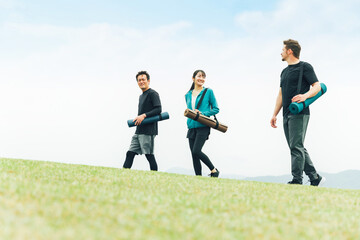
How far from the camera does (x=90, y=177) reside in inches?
235

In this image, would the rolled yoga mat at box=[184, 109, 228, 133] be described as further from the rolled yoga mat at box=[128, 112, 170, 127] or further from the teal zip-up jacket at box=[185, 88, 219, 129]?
the rolled yoga mat at box=[128, 112, 170, 127]

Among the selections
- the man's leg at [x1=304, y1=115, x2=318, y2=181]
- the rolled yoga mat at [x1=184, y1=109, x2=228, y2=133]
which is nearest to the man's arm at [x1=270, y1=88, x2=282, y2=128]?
the man's leg at [x1=304, y1=115, x2=318, y2=181]

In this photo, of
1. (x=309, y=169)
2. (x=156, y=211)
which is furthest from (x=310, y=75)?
(x=156, y=211)

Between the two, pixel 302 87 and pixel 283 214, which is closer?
pixel 283 214

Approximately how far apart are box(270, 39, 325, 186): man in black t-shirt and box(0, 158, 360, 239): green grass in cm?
211

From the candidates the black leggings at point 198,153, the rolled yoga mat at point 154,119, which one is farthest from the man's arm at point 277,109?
the rolled yoga mat at point 154,119

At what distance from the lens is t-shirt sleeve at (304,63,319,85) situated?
789 cm

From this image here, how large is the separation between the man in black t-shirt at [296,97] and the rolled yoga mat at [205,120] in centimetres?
147

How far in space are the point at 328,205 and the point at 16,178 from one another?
14.4 feet

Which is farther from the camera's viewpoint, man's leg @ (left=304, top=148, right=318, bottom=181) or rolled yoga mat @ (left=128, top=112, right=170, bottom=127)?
rolled yoga mat @ (left=128, top=112, right=170, bottom=127)

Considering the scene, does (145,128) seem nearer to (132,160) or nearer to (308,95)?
(132,160)

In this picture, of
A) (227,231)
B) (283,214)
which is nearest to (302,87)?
(283,214)

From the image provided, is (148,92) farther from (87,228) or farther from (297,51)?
(87,228)

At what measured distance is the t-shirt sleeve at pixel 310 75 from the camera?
25.9 ft
